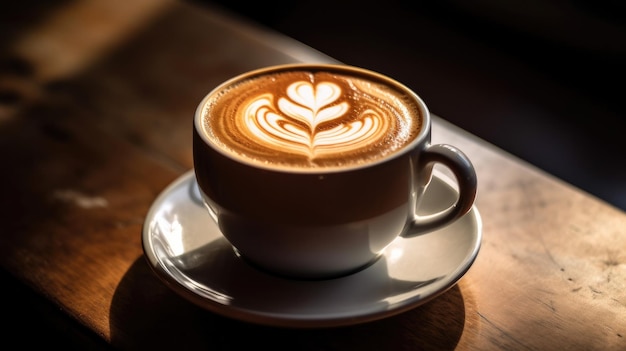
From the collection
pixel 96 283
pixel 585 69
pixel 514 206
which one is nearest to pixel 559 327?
pixel 514 206

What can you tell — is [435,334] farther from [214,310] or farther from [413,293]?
[214,310]

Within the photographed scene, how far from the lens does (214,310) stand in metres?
0.55

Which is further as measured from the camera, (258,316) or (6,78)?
(6,78)

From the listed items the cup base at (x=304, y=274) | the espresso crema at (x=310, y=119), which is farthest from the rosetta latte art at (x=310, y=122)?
the cup base at (x=304, y=274)

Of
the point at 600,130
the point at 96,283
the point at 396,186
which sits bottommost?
the point at 600,130

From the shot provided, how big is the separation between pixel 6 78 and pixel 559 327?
884 millimetres

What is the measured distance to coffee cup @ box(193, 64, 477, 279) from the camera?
0.54 m

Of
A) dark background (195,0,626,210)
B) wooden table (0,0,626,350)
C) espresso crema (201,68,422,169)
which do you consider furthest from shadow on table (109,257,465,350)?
dark background (195,0,626,210)

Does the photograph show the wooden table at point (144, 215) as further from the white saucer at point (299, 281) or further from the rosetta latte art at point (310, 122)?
the rosetta latte art at point (310, 122)

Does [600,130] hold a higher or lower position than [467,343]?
lower

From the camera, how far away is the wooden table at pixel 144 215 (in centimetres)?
60

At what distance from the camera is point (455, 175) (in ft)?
1.89

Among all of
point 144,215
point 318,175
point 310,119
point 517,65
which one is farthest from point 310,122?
point 517,65

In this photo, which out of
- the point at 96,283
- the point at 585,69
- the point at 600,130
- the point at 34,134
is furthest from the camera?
the point at 585,69
